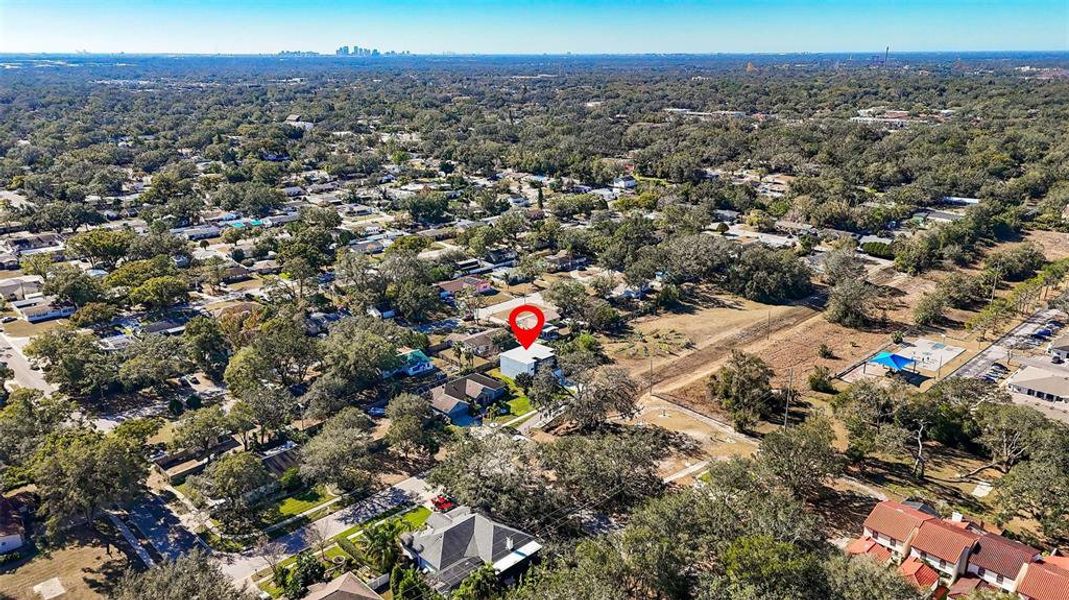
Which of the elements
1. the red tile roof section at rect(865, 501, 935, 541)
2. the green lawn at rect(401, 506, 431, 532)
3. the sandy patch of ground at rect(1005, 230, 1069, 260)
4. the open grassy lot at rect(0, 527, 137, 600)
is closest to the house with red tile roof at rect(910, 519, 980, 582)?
the red tile roof section at rect(865, 501, 935, 541)

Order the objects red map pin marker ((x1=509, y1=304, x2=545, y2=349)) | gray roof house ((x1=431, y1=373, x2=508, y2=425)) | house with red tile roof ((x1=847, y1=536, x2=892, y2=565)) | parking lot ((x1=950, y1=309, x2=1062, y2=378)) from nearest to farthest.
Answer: house with red tile roof ((x1=847, y1=536, x2=892, y2=565)) → gray roof house ((x1=431, y1=373, x2=508, y2=425)) → parking lot ((x1=950, y1=309, x2=1062, y2=378)) → red map pin marker ((x1=509, y1=304, x2=545, y2=349))

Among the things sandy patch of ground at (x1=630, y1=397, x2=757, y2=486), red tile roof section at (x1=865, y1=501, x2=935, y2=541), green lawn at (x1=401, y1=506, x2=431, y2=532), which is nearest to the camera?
red tile roof section at (x1=865, y1=501, x2=935, y2=541)

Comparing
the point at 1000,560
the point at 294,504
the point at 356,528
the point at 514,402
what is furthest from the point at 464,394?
the point at 1000,560

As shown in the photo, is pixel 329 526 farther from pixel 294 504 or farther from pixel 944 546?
pixel 944 546

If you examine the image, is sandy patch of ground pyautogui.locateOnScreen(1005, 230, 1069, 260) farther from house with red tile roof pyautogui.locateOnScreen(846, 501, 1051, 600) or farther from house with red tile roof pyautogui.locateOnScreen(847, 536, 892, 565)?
house with red tile roof pyautogui.locateOnScreen(847, 536, 892, 565)

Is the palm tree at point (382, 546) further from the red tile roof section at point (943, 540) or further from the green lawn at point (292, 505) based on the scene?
the red tile roof section at point (943, 540)

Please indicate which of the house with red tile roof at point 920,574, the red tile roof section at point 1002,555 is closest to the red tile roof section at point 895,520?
the house with red tile roof at point 920,574

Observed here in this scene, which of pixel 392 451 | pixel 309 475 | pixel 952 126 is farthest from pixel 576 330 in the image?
pixel 952 126
